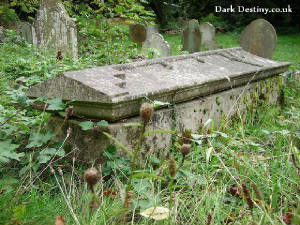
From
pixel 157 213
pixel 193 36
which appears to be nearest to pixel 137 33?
pixel 193 36

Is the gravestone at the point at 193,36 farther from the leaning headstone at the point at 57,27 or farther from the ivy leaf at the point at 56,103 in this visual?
the ivy leaf at the point at 56,103

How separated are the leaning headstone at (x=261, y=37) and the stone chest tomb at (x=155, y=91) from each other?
6.91 ft

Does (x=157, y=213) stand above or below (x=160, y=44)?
below

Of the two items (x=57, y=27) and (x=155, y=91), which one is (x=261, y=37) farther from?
(x=155, y=91)

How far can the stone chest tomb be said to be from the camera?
7.51 ft

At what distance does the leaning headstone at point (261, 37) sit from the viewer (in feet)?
19.6

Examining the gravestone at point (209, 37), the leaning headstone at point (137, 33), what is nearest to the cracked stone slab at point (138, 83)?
the gravestone at point (209, 37)

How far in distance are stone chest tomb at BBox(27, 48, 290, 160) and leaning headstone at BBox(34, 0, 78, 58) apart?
2.57 meters

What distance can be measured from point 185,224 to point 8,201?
3.00 feet

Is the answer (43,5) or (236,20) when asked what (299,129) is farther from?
(236,20)

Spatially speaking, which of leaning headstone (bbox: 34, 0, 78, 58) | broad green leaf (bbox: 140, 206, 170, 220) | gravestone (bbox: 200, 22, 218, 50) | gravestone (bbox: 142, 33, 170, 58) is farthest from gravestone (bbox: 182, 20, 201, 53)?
broad green leaf (bbox: 140, 206, 170, 220)

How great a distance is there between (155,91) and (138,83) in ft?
0.58

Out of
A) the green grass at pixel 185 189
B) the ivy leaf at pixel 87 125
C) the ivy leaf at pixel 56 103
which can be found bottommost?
the green grass at pixel 185 189

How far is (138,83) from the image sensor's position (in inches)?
103
